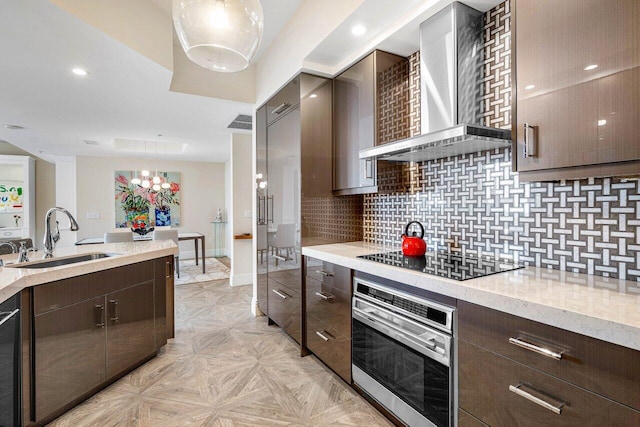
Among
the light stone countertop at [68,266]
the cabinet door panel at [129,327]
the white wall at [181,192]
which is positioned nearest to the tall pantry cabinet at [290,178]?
the light stone countertop at [68,266]

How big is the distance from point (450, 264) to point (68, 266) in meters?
2.18

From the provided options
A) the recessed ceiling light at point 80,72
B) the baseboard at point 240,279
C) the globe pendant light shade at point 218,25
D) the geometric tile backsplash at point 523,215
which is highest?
the recessed ceiling light at point 80,72

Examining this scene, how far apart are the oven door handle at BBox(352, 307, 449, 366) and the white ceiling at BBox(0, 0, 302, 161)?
248 cm

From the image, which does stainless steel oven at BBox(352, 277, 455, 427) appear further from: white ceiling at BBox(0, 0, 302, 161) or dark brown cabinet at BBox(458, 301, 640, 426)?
white ceiling at BBox(0, 0, 302, 161)

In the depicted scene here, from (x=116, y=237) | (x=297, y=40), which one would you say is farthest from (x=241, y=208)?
(x=297, y=40)

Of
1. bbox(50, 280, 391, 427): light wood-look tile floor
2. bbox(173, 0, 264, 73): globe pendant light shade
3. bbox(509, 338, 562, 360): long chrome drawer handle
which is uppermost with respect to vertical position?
bbox(173, 0, 264, 73): globe pendant light shade

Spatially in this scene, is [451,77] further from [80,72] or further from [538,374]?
[80,72]

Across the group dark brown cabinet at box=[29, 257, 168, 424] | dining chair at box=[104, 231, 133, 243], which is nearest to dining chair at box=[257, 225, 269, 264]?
dark brown cabinet at box=[29, 257, 168, 424]

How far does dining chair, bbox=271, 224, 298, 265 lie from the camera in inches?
102

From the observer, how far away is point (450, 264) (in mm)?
1621

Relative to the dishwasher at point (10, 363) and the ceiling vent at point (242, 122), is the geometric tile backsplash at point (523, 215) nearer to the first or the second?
the dishwasher at point (10, 363)

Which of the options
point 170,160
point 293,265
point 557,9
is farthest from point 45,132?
point 557,9

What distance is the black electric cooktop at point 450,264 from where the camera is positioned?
141cm

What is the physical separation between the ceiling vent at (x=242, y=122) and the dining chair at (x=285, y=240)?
1.91 metres
